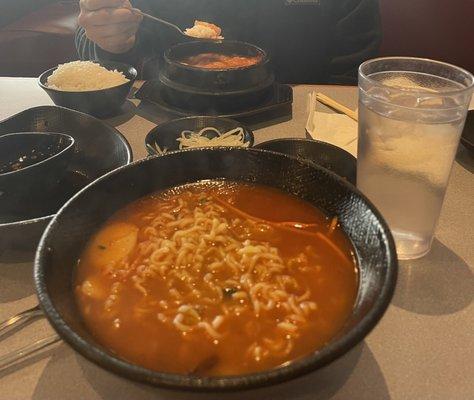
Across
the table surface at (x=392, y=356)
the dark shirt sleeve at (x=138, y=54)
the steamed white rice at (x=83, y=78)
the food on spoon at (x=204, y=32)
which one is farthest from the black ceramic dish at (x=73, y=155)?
the food on spoon at (x=204, y=32)

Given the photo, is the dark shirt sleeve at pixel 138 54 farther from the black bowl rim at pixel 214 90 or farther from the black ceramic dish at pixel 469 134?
the black ceramic dish at pixel 469 134

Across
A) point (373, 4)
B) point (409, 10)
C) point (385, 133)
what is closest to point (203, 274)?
point (385, 133)

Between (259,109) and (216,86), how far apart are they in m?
0.24

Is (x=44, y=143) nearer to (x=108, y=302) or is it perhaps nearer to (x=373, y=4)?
(x=108, y=302)

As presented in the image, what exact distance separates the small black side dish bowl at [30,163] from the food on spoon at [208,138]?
1.34 ft

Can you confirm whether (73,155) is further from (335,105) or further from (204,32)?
(204,32)

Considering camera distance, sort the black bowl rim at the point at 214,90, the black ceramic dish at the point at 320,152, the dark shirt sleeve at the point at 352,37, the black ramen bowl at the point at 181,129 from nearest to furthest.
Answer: the black ceramic dish at the point at 320,152 < the black ramen bowl at the point at 181,129 < the black bowl rim at the point at 214,90 < the dark shirt sleeve at the point at 352,37

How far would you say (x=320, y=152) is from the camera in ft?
5.95

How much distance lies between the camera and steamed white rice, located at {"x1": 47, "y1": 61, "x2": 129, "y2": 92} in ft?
8.00

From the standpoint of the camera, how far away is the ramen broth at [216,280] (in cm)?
99

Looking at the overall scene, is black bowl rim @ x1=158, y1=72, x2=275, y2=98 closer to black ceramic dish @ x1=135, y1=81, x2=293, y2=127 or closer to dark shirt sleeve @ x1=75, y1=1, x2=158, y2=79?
black ceramic dish @ x1=135, y1=81, x2=293, y2=127

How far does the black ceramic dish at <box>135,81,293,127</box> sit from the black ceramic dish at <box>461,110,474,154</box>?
833 millimetres

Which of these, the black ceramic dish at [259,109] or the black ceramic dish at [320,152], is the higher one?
the black ceramic dish at [320,152]

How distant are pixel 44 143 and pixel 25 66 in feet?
12.8
